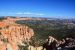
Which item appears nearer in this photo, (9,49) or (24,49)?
(9,49)

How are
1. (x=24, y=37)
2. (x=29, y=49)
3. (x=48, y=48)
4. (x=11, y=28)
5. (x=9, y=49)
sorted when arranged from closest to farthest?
(x=9, y=49)
(x=29, y=49)
(x=48, y=48)
(x=11, y=28)
(x=24, y=37)

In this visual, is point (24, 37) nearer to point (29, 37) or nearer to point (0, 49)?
point (29, 37)

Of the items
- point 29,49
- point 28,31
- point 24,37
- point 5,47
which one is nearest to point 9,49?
point 5,47

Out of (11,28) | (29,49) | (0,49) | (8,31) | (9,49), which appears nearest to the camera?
(0,49)

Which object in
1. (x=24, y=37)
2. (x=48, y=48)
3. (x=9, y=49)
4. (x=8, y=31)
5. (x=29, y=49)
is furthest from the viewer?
(x=24, y=37)

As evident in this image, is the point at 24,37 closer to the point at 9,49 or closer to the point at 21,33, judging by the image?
the point at 21,33

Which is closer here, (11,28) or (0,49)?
(0,49)

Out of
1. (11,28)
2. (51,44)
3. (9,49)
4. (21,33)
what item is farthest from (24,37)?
(9,49)

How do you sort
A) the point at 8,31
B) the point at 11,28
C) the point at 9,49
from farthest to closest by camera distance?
the point at 11,28
the point at 8,31
the point at 9,49
